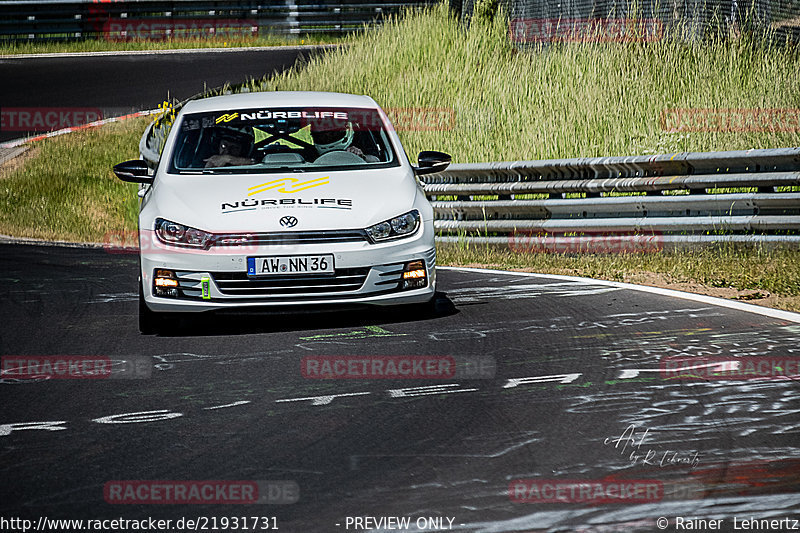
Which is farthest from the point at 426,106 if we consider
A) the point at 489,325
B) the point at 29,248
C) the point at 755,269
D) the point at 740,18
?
the point at 489,325

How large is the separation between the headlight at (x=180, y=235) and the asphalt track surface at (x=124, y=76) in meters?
17.0

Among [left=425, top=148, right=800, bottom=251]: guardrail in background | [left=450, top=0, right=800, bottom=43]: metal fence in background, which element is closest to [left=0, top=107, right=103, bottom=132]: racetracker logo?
[left=450, top=0, right=800, bottom=43]: metal fence in background

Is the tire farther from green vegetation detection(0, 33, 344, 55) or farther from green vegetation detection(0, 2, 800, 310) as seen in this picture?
green vegetation detection(0, 33, 344, 55)

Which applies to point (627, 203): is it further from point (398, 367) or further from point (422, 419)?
point (422, 419)

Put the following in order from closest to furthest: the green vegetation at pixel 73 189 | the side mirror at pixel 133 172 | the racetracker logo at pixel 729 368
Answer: the racetracker logo at pixel 729 368, the side mirror at pixel 133 172, the green vegetation at pixel 73 189

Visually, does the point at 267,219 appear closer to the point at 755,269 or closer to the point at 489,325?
the point at 489,325

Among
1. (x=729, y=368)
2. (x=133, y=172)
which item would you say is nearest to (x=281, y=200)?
(x=133, y=172)

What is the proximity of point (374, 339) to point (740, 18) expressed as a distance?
14.2m

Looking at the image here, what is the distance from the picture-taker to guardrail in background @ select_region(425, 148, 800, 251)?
10945 millimetres

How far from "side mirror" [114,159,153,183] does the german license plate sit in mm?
1493

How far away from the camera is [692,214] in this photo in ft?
37.9

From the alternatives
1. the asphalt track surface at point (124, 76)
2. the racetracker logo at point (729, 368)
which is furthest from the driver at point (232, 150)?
the asphalt track surface at point (124, 76)

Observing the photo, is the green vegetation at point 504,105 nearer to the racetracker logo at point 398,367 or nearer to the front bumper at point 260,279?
the front bumper at point 260,279

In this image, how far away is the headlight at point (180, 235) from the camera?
7648mm
